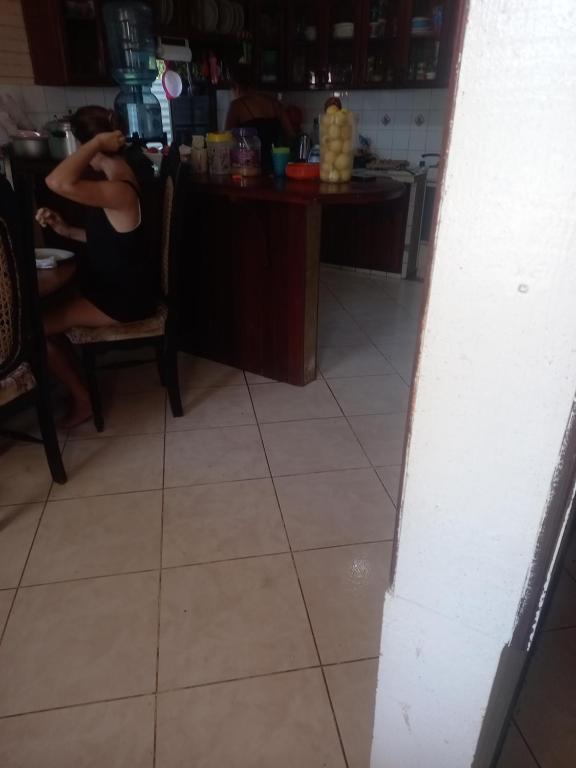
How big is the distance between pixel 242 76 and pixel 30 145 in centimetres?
205

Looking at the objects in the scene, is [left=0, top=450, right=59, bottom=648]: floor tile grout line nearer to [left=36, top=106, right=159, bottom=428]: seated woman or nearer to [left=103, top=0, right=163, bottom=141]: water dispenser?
[left=36, top=106, right=159, bottom=428]: seated woman

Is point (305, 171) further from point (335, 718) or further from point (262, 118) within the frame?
point (335, 718)

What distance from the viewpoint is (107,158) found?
1.92 m

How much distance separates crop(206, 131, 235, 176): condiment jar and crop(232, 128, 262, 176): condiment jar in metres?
0.03

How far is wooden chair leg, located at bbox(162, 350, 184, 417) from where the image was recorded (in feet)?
7.48

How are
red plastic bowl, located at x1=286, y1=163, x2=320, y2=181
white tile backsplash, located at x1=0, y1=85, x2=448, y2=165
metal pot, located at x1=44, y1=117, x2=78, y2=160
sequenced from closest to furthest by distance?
red plastic bowl, located at x1=286, y1=163, x2=320, y2=181 < metal pot, located at x1=44, y1=117, x2=78, y2=160 < white tile backsplash, located at x1=0, y1=85, x2=448, y2=165

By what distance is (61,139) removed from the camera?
2.89m

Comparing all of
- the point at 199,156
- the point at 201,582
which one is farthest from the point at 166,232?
the point at 201,582

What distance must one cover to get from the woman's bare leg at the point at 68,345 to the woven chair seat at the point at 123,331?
22 millimetres

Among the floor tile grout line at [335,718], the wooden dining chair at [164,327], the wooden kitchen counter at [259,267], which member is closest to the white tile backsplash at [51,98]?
the wooden kitchen counter at [259,267]

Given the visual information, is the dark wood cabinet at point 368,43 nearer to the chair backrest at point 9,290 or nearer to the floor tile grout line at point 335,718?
the chair backrest at point 9,290

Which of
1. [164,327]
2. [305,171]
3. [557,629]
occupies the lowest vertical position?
[557,629]

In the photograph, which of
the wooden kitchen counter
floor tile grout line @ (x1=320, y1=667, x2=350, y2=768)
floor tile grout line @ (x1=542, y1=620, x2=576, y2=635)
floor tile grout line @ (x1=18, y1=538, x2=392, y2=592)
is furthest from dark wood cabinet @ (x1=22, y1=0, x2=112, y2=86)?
floor tile grout line @ (x1=542, y1=620, x2=576, y2=635)

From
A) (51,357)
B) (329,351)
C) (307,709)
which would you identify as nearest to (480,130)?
(307,709)
